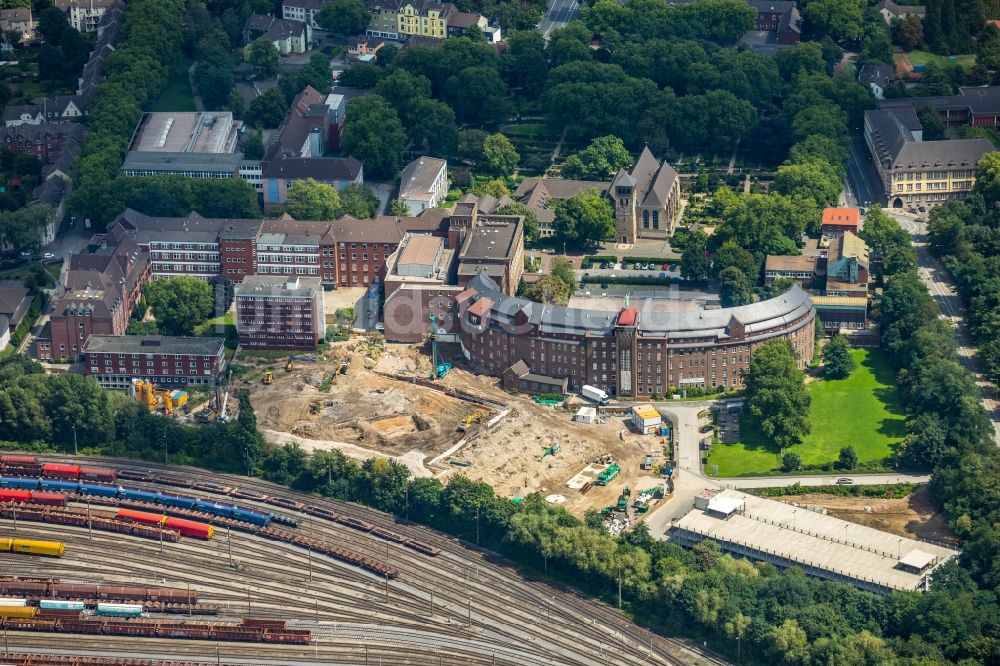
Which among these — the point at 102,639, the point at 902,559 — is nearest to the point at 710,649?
the point at 902,559

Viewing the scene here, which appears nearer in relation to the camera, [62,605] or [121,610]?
[121,610]

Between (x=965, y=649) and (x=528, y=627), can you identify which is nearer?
(x=965, y=649)

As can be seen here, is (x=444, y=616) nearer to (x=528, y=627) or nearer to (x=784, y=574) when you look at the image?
(x=528, y=627)

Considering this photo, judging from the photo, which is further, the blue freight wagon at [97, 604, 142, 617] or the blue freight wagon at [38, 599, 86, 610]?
the blue freight wagon at [38, 599, 86, 610]

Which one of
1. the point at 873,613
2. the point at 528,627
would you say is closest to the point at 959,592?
the point at 873,613

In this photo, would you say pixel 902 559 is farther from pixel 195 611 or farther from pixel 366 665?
pixel 195 611

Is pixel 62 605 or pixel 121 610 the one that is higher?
pixel 62 605

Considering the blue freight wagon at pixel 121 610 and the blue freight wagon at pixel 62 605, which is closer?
the blue freight wagon at pixel 121 610
